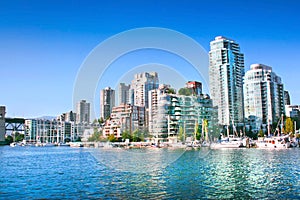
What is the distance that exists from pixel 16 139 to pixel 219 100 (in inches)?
4067

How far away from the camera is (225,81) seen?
13138 centimetres

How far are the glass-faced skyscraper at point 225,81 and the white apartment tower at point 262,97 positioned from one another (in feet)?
18.5

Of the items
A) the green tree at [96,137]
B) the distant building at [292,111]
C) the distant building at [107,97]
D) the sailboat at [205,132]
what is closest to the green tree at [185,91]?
the sailboat at [205,132]

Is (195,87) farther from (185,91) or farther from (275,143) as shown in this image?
(275,143)

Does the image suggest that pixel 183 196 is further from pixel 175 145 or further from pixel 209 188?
pixel 175 145

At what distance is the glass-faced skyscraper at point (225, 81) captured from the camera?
129 meters

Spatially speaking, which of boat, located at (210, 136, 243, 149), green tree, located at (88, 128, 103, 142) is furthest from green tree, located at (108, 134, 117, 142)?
boat, located at (210, 136, 243, 149)

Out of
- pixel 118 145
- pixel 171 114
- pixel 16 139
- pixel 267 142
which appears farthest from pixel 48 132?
Answer: pixel 267 142

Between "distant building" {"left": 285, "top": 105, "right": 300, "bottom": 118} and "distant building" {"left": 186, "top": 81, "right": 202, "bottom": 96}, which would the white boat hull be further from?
"distant building" {"left": 285, "top": 105, "right": 300, "bottom": 118}

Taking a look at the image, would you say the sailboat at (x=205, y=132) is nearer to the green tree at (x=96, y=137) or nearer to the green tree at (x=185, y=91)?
the green tree at (x=185, y=91)

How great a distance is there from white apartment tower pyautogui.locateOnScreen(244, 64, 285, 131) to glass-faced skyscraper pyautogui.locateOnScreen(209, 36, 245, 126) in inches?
222

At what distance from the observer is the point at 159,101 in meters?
96.1

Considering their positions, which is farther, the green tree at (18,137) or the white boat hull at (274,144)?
the green tree at (18,137)

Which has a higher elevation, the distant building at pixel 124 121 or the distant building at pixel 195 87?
the distant building at pixel 195 87
